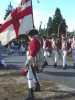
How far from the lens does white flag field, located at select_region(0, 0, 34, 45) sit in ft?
33.1

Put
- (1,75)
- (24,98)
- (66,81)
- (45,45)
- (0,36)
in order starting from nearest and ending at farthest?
(24,98), (0,36), (66,81), (1,75), (45,45)

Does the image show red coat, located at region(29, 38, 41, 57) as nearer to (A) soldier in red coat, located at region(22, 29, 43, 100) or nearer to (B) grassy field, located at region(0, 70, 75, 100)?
(A) soldier in red coat, located at region(22, 29, 43, 100)

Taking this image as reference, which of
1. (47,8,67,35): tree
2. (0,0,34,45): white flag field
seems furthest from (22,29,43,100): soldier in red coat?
(47,8,67,35): tree

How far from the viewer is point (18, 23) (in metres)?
10.3

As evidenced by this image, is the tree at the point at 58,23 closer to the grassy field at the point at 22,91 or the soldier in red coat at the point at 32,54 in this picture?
the grassy field at the point at 22,91

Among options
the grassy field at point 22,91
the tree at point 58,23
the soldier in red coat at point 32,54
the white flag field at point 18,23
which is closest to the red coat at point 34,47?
the soldier in red coat at point 32,54

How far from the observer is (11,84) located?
1166 cm

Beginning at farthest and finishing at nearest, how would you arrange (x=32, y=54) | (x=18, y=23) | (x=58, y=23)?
(x=58, y=23), (x=18, y=23), (x=32, y=54)

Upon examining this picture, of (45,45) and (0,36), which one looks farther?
(45,45)

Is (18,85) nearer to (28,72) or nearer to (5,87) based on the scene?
(5,87)

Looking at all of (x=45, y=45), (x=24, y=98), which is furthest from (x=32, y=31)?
(x=45, y=45)

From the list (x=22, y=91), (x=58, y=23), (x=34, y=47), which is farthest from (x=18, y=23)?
(x=58, y=23)

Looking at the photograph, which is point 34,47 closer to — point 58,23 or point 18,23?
point 18,23

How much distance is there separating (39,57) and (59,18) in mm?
114255
